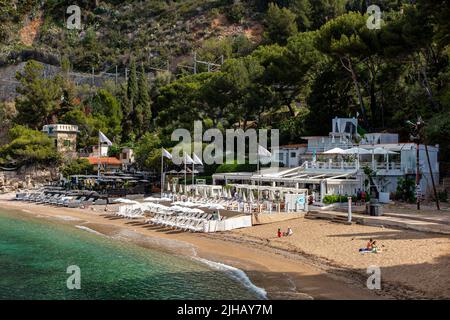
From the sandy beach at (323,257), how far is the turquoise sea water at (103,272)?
1371 millimetres

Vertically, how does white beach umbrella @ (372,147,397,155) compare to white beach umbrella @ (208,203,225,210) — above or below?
above

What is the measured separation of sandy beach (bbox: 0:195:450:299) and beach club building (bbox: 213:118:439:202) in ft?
19.0

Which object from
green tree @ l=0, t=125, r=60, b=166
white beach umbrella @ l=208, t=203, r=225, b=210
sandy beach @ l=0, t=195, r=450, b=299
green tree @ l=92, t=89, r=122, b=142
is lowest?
sandy beach @ l=0, t=195, r=450, b=299

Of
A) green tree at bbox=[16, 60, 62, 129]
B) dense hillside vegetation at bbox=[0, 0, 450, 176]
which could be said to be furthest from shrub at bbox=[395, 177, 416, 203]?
green tree at bbox=[16, 60, 62, 129]

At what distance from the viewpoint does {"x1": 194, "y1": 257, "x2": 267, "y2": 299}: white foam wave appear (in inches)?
654

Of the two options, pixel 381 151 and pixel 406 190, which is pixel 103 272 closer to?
pixel 406 190

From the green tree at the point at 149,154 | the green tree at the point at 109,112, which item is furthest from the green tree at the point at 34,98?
the green tree at the point at 149,154

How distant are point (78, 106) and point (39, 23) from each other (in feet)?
257

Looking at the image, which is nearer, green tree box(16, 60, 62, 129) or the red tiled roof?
the red tiled roof

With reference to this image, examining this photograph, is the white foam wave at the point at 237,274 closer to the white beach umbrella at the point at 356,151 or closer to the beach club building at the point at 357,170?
the beach club building at the point at 357,170

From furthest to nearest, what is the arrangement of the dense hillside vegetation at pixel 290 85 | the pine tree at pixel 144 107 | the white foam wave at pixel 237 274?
the pine tree at pixel 144 107, the dense hillside vegetation at pixel 290 85, the white foam wave at pixel 237 274

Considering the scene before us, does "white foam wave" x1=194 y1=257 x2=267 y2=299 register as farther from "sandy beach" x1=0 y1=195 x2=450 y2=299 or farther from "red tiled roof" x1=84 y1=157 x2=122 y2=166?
"red tiled roof" x1=84 y1=157 x2=122 y2=166

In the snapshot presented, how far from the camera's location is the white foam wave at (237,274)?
16.6m
